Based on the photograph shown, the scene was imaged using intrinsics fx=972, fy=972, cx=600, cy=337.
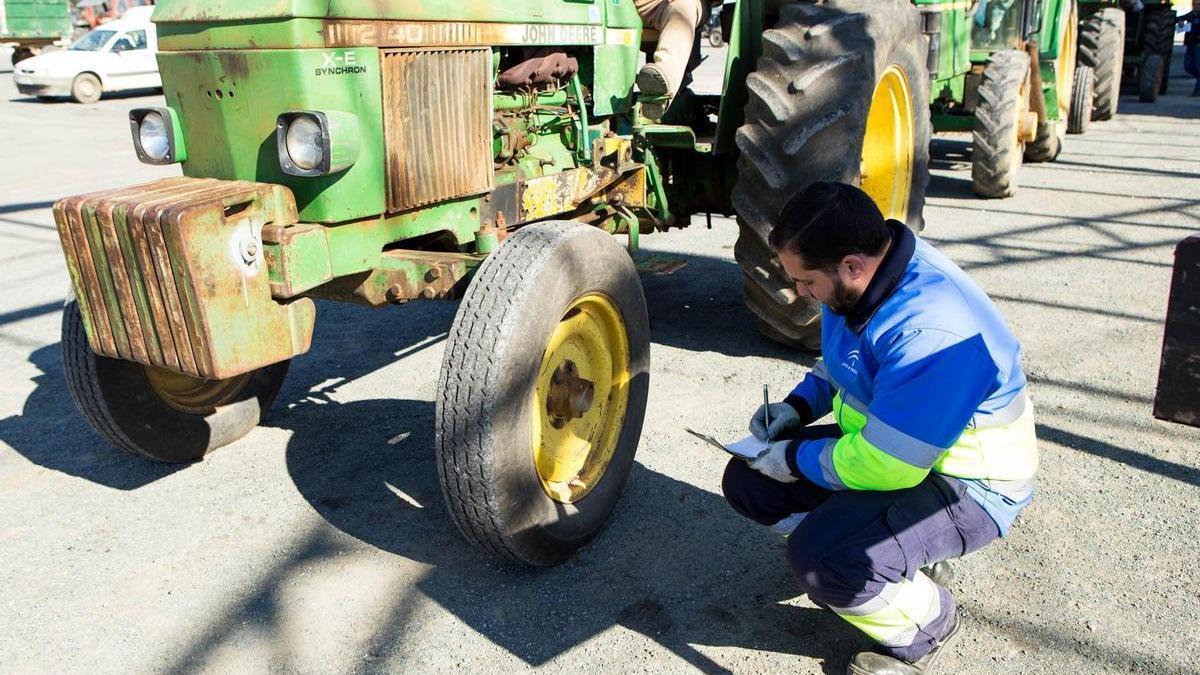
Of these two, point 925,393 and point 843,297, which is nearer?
point 925,393

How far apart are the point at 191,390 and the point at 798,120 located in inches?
111

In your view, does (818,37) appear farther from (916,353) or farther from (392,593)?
(392,593)

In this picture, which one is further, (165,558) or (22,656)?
(165,558)

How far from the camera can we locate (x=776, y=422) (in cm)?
297

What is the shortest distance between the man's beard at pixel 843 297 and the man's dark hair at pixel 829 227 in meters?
0.07

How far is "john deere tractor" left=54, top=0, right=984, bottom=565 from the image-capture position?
287 cm

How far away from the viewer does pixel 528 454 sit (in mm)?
2996

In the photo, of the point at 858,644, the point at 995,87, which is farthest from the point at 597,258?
the point at 995,87

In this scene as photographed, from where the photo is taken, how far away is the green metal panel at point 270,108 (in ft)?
9.82

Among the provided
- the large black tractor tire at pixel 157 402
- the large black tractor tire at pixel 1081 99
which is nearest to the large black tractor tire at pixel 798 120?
the large black tractor tire at pixel 157 402

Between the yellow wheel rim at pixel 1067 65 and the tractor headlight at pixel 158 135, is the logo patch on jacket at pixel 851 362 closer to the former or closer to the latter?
the tractor headlight at pixel 158 135

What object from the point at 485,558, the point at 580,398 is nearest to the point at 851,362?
the point at 580,398

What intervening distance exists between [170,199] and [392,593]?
1381 mm

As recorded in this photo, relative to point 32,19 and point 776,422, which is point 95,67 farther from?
point 776,422
